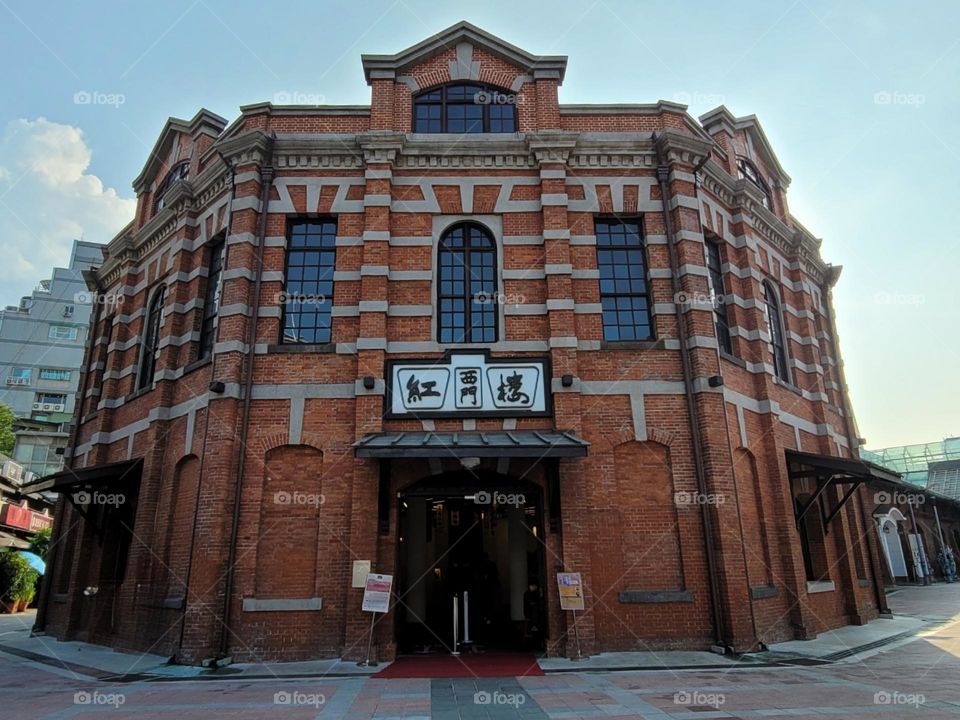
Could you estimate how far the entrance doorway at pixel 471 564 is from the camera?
11.7 metres

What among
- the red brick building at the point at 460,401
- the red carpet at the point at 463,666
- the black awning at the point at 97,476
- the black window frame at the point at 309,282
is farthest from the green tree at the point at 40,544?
the red carpet at the point at 463,666

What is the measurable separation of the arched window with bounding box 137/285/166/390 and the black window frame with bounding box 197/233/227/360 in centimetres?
224

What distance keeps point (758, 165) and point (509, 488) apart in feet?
43.8

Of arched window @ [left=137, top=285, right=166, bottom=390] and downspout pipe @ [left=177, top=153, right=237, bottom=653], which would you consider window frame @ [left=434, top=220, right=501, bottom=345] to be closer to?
downspout pipe @ [left=177, top=153, right=237, bottom=653]

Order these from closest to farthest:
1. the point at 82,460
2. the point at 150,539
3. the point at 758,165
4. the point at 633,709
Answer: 1. the point at 633,709
2. the point at 150,539
3. the point at 82,460
4. the point at 758,165

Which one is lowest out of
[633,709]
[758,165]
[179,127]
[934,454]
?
[633,709]

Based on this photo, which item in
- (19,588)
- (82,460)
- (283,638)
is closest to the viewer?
(283,638)

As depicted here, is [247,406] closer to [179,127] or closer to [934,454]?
[179,127]

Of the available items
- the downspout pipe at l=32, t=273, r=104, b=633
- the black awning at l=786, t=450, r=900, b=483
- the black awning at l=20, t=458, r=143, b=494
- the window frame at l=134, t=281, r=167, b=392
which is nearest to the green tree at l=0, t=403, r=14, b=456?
the downspout pipe at l=32, t=273, r=104, b=633

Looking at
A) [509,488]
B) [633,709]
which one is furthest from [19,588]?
[633,709]

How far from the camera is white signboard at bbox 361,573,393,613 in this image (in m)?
10.5

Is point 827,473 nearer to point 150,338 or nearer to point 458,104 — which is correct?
point 458,104

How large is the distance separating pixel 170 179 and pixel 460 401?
12540 millimetres

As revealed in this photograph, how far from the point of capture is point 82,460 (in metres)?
17.0
